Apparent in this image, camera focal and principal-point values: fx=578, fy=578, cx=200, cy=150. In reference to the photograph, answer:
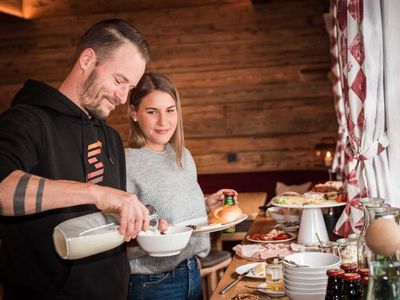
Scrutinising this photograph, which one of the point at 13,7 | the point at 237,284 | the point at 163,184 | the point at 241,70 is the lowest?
the point at 237,284

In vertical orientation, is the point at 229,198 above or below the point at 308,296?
above

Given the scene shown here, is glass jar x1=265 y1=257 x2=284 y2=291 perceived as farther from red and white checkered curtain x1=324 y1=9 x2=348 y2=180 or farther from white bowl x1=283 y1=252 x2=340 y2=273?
red and white checkered curtain x1=324 y1=9 x2=348 y2=180

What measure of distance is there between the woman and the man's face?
60 centimetres

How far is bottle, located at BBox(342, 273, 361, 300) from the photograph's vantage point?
4.75 ft

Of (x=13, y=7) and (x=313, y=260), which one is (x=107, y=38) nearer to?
(x=313, y=260)

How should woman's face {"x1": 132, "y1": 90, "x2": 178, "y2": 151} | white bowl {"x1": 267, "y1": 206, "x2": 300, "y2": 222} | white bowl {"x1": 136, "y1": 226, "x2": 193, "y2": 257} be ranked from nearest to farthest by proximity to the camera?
white bowl {"x1": 136, "y1": 226, "x2": 193, "y2": 257}
woman's face {"x1": 132, "y1": 90, "x2": 178, "y2": 151}
white bowl {"x1": 267, "y1": 206, "x2": 300, "y2": 222}

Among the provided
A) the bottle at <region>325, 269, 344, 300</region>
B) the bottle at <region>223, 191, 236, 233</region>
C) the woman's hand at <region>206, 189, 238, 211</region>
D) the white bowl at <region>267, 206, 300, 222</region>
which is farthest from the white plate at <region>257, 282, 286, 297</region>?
the white bowl at <region>267, 206, 300, 222</region>

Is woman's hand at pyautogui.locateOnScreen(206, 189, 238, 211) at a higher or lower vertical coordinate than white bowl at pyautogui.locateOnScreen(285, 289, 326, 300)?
higher

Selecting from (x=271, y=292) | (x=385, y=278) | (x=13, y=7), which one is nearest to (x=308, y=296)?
(x=271, y=292)

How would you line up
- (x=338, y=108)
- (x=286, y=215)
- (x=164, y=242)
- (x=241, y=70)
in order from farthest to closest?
(x=241, y=70) → (x=338, y=108) → (x=286, y=215) → (x=164, y=242)

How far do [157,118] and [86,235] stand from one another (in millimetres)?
1263

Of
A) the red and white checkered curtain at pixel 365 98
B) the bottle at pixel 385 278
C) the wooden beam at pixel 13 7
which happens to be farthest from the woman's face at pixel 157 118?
the wooden beam at pixel 13 7

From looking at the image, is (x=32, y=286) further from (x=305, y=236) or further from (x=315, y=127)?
(x=315, y=127)

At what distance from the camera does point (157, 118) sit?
2787mm
